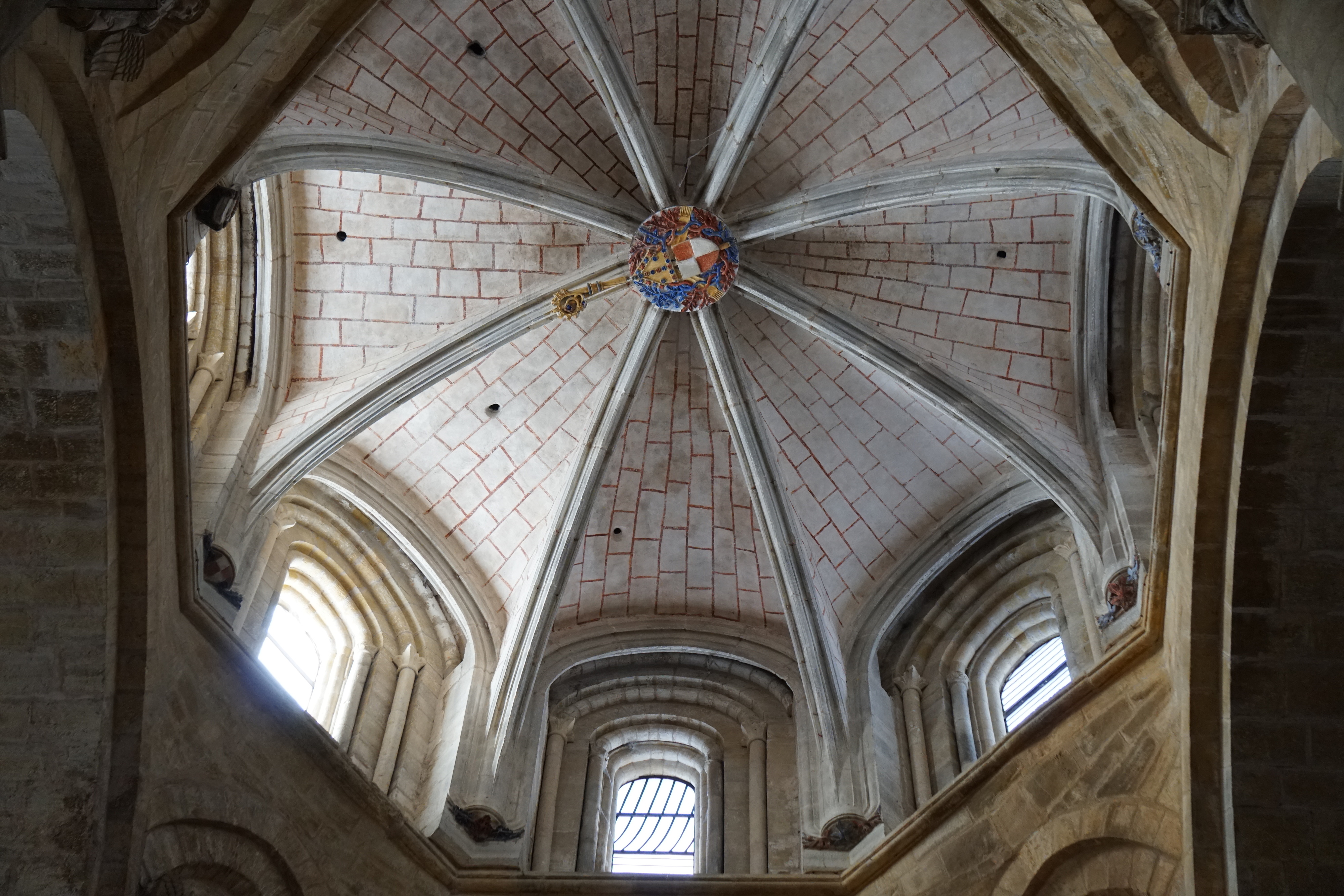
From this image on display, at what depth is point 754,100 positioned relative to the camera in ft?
41.3

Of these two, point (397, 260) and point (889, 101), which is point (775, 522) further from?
point (397, 260)

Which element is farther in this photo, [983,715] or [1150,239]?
[983,715]

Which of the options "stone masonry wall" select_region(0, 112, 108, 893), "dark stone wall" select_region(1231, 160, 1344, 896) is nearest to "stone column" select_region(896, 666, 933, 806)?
"dark stone wall" select_region(1231, 160, 1344, 896)

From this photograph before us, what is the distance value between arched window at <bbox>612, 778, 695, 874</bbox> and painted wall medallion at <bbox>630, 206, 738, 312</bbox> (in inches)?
181

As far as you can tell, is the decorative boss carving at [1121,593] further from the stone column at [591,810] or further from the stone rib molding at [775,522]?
the stone column at [591,810]

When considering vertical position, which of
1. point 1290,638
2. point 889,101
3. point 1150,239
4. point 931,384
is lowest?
point 1290,638

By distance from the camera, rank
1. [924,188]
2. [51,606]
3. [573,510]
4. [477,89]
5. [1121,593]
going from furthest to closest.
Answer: [573,510] → [477,89] → [924,188] → [1121,593] → [51,606]

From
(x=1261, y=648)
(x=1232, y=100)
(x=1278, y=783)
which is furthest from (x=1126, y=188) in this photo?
(x=1278, y=783)

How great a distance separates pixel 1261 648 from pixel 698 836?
5966 millimetres

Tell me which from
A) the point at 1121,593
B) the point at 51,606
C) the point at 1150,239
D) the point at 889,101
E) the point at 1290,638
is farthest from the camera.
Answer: the point at 889,101

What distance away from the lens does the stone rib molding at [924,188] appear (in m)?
11.1

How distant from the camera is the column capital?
13.0m

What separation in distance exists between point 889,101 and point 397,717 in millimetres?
6984

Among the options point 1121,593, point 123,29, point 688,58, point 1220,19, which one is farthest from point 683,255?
point 1220,19
